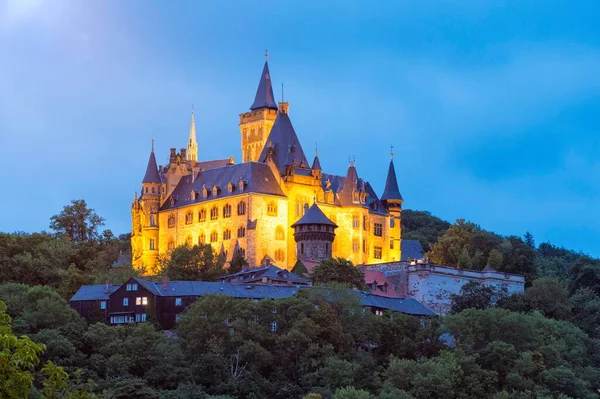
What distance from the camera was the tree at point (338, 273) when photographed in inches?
4154

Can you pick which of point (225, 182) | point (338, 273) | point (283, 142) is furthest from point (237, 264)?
point (283, 142)

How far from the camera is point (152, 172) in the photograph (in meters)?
132

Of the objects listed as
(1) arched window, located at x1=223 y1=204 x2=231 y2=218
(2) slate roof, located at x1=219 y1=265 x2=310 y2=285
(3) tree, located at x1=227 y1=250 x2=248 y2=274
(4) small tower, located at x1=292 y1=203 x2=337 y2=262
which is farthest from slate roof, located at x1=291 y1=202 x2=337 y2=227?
(1) arched window, located at x1=223 y1=204 x2=231 y2=218

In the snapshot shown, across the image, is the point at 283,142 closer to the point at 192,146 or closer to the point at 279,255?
the point at 279,255

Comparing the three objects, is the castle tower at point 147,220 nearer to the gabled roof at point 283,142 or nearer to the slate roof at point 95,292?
the gabled roof at point 283,142

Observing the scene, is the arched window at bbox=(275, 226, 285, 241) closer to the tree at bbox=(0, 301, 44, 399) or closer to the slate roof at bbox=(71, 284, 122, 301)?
the slate roof at bbox=(71, 284, 122, 301)

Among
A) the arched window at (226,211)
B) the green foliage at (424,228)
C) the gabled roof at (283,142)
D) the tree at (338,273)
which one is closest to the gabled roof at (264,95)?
the gabled roof at (283,142)

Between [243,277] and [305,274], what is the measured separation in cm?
479

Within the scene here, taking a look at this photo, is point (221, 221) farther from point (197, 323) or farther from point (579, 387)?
point (579, 387)

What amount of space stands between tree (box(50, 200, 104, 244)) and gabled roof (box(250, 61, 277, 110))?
18819 millimetres

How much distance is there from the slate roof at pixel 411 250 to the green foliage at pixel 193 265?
27.1 meters

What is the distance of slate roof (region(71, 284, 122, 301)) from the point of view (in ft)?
324

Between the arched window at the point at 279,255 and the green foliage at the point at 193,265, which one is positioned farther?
→ the arched window at the point at 279,255

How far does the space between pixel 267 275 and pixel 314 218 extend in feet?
35.8
